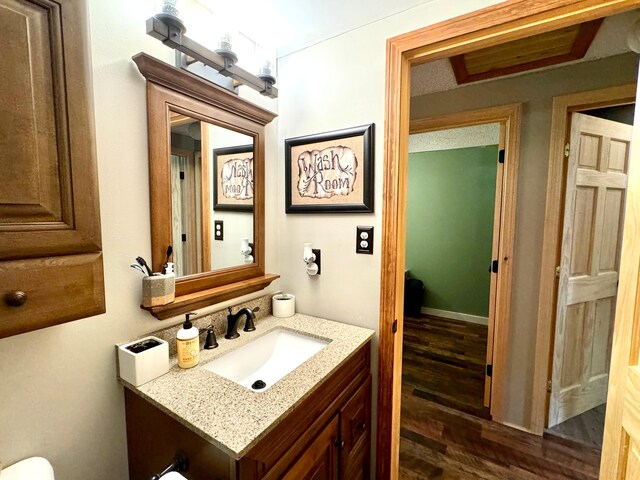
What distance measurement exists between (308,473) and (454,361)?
2.37 meters

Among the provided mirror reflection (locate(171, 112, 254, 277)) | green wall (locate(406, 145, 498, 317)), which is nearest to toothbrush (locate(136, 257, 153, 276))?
mirror reflection (locate(171, 112, 254, 277))

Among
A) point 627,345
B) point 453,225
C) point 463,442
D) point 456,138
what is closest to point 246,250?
point 627,345

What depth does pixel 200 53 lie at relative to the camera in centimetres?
103

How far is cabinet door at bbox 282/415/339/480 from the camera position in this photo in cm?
90

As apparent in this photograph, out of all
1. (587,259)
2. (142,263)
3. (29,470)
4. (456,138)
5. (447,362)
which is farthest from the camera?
(456,138)

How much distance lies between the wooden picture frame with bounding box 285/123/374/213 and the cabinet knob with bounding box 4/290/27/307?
1104mm

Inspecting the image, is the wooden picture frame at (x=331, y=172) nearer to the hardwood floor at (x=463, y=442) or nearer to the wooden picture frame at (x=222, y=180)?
the wooden picture frame at (x=222, y=180)

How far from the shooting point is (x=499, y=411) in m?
2.02

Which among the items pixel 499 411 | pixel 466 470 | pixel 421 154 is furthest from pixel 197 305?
pixel 421 154

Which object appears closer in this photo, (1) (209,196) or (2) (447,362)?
(1) (209,196)

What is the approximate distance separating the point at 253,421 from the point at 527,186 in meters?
2.09

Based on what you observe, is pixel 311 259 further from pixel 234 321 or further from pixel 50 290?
pixel 50 290

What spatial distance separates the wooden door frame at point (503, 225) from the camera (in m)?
1.88

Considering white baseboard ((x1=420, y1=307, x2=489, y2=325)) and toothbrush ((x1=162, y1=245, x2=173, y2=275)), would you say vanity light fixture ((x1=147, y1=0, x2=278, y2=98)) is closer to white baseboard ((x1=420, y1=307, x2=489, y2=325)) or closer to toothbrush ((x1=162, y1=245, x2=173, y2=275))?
toothbrush ((x1=162, y1=245, x2=173, y2=275))
